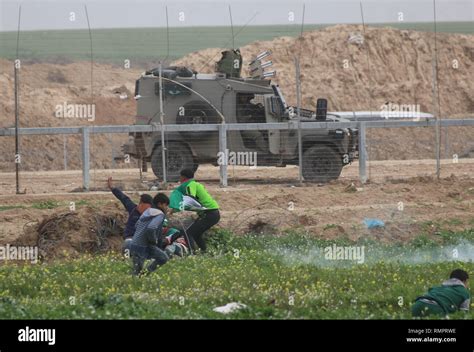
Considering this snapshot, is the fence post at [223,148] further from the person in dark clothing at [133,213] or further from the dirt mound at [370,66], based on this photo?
the dirt mound at [370,66]

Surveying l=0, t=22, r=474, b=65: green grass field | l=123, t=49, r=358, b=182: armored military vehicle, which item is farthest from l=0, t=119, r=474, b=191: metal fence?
l=0, t=22, r=474, b=65: green grass field

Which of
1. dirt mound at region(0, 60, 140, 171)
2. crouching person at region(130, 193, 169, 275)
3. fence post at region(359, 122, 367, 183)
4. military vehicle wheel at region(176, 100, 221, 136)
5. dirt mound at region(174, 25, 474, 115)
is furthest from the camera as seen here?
dirt mound at region(174, 25, 474, 115)

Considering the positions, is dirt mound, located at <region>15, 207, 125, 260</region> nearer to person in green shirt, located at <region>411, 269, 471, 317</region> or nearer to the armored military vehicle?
person in green shirt, located at <region>411, 269, 471, 317</region>

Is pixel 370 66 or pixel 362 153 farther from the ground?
pixel 370 66

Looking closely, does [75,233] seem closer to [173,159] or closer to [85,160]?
[85,160]

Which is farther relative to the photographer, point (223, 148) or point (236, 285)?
point (223, 148)

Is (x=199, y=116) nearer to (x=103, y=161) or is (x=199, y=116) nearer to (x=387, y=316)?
(x=103, y=161)

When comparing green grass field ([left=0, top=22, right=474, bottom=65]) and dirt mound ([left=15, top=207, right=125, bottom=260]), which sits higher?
green grass field ([left=0, top=22, right=474, bottom=65])

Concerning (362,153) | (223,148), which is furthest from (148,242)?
(362,153)

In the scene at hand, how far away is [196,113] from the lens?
27797 millimetres

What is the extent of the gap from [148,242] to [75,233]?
350cm

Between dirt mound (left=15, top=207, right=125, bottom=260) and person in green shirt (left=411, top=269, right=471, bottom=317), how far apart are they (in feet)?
22.0

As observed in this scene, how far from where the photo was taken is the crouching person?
15.8m

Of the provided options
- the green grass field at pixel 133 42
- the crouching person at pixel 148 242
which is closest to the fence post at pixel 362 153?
the crouching person at pixel 148 242
